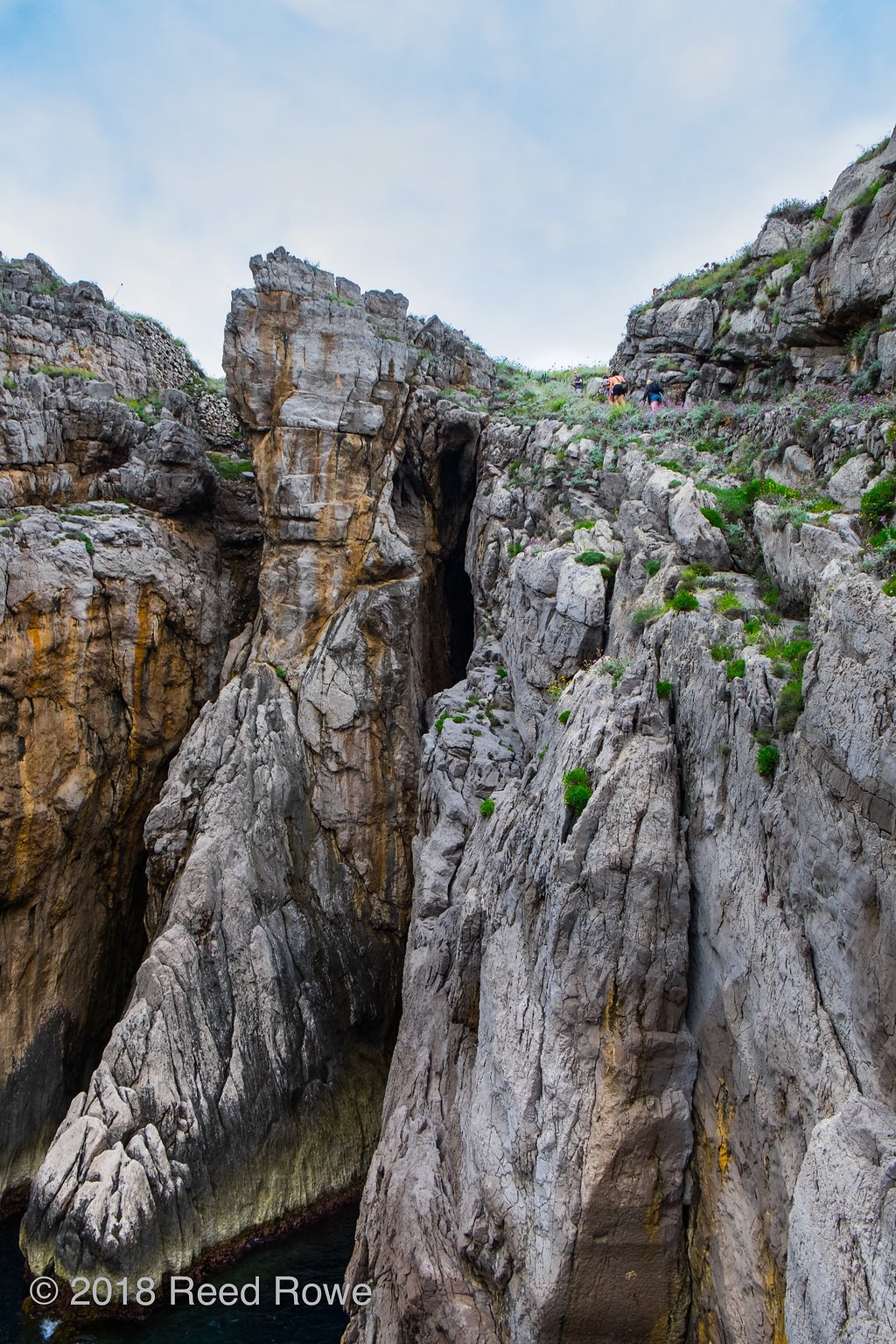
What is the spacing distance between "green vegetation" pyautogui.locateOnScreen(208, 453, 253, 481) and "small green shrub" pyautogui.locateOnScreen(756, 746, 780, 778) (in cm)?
2524

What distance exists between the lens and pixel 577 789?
14250 millimetres

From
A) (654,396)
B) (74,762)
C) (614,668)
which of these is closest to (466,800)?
(614,668)

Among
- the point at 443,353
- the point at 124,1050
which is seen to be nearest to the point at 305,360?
the point at 443,353

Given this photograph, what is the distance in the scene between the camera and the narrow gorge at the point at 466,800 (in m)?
11.0

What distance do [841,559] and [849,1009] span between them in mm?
6595

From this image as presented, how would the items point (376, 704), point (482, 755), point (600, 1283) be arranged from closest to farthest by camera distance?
1. point (600, 1283)
2. point (482, 755)
3. point (376, 704)

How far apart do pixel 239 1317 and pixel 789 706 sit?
1739cm

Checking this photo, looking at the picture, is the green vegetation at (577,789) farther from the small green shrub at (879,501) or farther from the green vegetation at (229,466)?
the green vegetation at (229,466)

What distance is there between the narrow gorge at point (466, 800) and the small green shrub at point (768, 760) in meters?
0.04

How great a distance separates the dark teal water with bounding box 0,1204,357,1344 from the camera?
1644 centimetres

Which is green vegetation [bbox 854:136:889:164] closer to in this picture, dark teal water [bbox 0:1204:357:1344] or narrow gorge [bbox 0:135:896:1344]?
narrow gorge [bbox 0:135:896:1344]

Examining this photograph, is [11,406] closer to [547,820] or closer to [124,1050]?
[124,1050]

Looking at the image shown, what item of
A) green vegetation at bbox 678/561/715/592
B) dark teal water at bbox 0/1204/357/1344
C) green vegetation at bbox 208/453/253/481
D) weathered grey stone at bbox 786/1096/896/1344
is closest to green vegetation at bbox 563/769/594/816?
green vegetation at bbox 678/561/715/592

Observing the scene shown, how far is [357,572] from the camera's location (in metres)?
27.0
